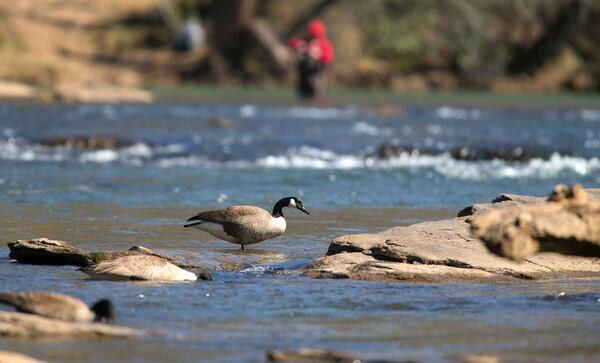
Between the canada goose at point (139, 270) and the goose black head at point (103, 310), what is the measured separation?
1.55m

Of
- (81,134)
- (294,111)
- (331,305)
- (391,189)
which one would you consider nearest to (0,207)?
(391,189)

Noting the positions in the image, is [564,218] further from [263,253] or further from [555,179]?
[555,179]

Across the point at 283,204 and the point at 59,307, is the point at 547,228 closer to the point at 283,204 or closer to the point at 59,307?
the point at 59,307

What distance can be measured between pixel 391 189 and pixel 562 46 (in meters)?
29.9

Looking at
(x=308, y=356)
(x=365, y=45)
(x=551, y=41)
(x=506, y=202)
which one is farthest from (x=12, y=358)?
(x=365, y=45)

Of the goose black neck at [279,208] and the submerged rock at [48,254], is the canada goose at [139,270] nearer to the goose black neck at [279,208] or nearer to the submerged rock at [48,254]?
the submerged rock at [48,254]

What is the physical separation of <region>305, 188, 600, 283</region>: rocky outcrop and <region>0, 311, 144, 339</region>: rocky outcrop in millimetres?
2680

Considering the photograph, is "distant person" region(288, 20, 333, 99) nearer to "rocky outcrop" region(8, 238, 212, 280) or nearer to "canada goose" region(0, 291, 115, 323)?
"rocky outcrop" region(8, 238, 212, 280)

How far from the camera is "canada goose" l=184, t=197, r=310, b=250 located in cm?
1123

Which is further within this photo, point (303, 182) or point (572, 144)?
point (572, 144)

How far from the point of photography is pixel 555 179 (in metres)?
19.1

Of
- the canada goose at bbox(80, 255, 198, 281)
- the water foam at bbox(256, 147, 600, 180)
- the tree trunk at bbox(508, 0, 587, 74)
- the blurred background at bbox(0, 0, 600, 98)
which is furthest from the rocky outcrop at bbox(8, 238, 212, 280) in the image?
the tree trunk at bbox(508, 0, 587, 74)

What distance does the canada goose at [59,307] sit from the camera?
307 inches

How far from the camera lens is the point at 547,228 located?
7.52 m
